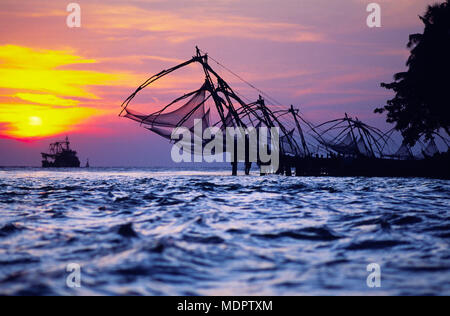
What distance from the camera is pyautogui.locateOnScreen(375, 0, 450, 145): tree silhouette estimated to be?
2639cm

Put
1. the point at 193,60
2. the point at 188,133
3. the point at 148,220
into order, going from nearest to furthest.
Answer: the point at 148,220, the point at 193,60, the point at 188,133

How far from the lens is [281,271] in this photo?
380cm

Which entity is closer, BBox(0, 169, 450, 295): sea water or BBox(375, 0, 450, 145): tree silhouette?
BBox(0, 169, 450, 295): sea water

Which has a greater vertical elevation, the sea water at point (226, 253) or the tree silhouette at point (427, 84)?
the tree silhouette at point (427, 84)

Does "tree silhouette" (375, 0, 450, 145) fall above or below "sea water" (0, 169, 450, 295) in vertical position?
above

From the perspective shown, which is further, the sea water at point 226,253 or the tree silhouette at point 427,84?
the tree silhouette at point 427,84

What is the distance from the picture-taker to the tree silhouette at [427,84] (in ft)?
86.6

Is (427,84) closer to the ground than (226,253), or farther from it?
farther from it

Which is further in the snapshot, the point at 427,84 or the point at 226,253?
the point at 427,84

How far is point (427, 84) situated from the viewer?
26812 millimetres
